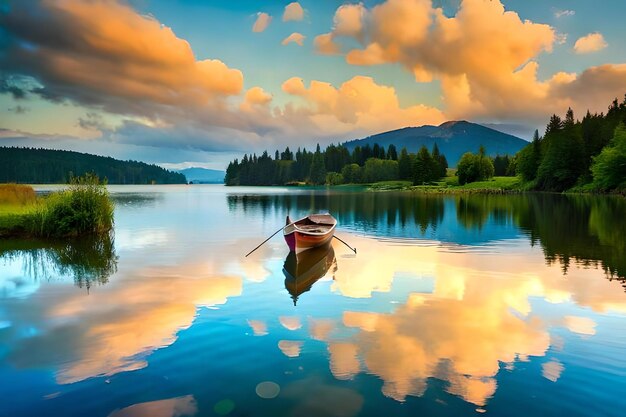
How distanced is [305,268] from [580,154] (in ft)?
393

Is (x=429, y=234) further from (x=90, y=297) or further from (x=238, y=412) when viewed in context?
(x=238, y=412)

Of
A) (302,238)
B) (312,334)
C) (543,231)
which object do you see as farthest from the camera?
(543,231)

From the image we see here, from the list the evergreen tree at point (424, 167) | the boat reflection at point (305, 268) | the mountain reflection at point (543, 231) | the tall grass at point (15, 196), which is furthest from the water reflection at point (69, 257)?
the evergreen tree at point (424, 167)

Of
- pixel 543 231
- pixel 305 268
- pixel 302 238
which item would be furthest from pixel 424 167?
pixel 305 268

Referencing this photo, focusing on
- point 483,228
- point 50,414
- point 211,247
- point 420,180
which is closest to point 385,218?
point 483,228

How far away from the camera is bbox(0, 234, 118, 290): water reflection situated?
2238 centimetres

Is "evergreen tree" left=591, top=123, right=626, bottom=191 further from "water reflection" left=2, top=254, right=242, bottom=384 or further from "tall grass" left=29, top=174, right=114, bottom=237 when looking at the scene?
"tall grass" left=29, top=174, right=114, bottom=237

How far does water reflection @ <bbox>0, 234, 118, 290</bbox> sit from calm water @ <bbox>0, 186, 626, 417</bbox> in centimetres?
23

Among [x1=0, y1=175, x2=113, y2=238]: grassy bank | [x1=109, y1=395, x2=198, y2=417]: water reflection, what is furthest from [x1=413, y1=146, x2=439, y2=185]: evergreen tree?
[x1=109, y1=395, x2=198, y2=417]: water reflection

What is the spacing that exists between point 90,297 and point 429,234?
3122 cm

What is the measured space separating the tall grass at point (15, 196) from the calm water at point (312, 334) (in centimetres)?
1775

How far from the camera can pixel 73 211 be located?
35.5 metres

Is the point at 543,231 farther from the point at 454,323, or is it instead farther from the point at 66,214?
the point at 66,214

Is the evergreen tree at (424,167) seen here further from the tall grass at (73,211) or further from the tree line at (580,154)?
the tall grass at (73,211)
